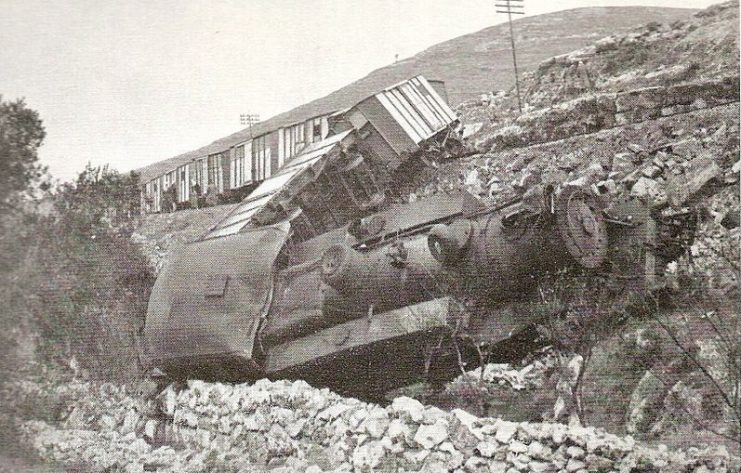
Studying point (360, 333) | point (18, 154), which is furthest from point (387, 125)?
point (18, 154)

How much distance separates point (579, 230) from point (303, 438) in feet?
9.73

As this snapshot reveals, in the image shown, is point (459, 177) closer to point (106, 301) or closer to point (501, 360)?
point (501, 360)

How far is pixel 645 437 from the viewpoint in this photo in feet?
16.6

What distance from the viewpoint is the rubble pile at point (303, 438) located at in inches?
179

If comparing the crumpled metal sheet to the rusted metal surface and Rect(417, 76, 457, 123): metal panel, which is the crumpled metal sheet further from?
Rect(417, 76, 457, 123): metal panel

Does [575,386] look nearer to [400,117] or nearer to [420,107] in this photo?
[400,117]

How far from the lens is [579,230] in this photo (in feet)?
18.0

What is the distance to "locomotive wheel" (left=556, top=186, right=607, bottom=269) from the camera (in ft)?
17.9

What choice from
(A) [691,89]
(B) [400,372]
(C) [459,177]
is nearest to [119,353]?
(B) [400,372]

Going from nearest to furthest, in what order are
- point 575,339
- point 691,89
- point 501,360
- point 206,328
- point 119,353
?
point 575,339 → point 501,360 → point 206,328 → point 691,89 → point 119,353

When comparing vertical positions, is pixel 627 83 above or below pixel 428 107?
below

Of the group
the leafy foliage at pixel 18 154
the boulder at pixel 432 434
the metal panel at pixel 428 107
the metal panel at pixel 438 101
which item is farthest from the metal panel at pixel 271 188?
the boulder at pixel 432 434

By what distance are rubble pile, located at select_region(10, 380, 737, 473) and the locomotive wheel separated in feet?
4.61

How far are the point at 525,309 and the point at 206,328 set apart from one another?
11.7ft
